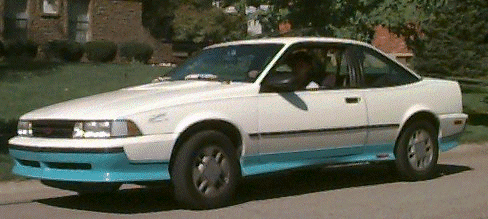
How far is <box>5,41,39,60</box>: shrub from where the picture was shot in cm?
3250

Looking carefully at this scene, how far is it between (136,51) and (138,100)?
88.4 ft

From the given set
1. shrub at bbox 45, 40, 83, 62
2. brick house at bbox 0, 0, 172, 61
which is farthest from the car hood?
brick house at bbox 0, 0, 172, 61

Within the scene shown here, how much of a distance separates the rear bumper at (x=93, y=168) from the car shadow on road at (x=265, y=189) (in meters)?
0.63

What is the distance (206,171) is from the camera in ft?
29.1

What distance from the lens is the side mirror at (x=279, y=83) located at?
30.6 ft

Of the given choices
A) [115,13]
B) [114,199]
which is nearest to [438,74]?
[115,13]

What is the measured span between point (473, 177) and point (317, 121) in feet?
9.24

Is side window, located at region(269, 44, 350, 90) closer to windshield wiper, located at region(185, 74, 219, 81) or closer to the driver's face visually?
the driver's face

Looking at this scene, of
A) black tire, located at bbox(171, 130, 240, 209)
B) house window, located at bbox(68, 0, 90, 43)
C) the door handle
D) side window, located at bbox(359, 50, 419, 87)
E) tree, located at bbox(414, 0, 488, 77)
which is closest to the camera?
black tire, located at bbox(171, 130, 240, 209)

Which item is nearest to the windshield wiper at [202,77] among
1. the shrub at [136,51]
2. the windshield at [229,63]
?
the windshield at [229,63]

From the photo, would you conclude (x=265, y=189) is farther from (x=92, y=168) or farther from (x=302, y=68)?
(x=92, y=168)

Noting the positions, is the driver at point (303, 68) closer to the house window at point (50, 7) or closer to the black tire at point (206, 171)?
the black tire at point (206, 171)

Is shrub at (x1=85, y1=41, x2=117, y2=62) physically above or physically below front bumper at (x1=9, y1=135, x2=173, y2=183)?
below

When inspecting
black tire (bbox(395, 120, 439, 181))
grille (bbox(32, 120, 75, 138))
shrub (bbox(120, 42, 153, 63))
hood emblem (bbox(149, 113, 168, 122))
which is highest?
hood emblem (bbox(149, 113, 168, 122))
